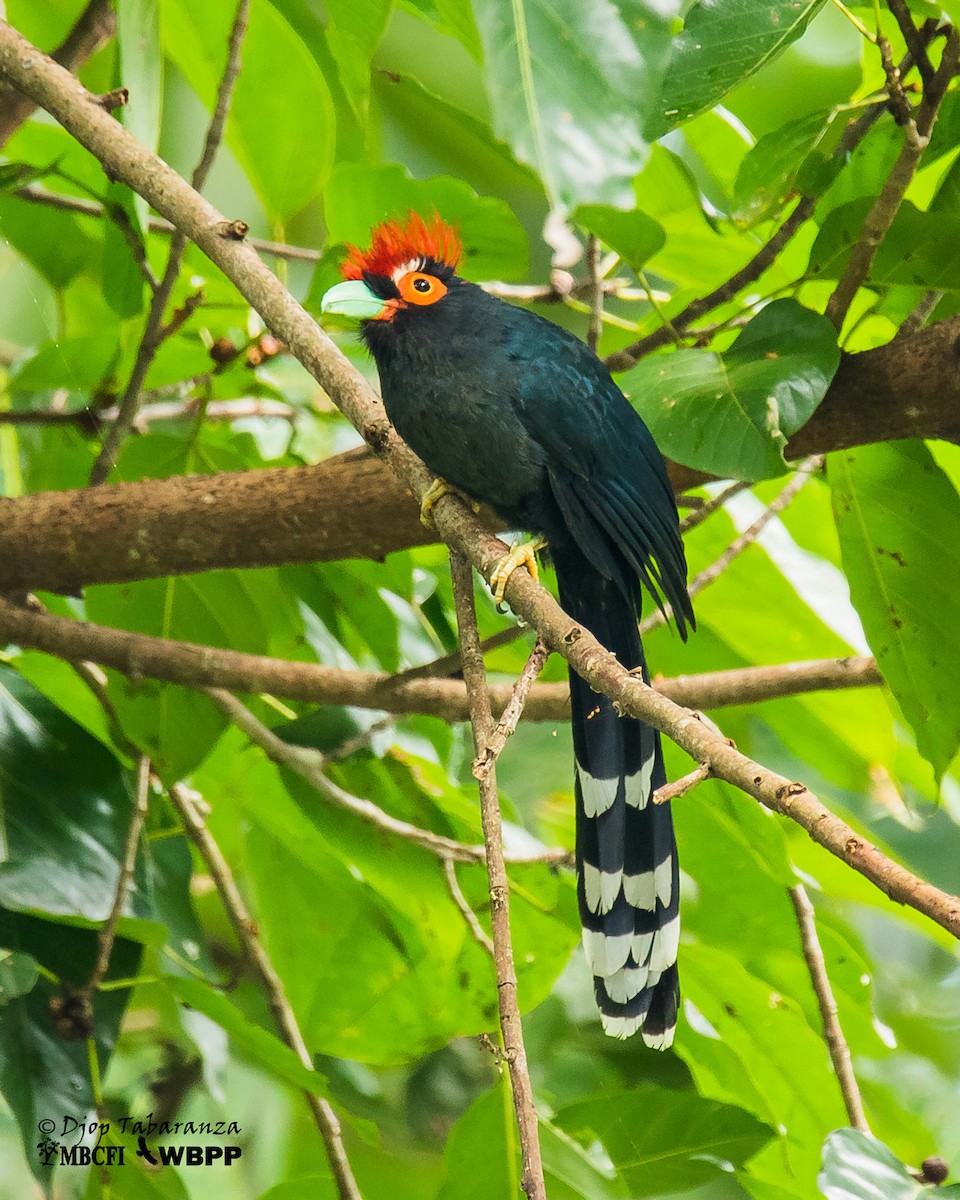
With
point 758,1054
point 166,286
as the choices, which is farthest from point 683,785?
point 166,286

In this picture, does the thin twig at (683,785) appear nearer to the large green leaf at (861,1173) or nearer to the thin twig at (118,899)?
the large green leaf at (861,1173)

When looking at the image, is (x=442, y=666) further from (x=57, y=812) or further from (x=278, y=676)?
(x=57, y=812)

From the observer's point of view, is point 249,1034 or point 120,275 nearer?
point 249,1034

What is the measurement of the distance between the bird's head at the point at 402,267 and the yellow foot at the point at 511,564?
52cm

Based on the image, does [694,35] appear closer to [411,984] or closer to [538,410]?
[538,410]

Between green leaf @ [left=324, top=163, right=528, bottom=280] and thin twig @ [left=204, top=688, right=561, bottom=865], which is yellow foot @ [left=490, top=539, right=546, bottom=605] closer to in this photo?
thin twig @ [left=204, top=688, right=561, bottom=865]

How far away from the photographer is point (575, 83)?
115 cm

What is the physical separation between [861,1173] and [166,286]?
5.76 feet

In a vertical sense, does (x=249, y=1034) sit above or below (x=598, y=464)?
below

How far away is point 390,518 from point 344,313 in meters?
0.40

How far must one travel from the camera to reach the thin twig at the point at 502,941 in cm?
116

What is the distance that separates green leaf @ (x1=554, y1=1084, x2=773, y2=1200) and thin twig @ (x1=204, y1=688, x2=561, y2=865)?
43 cm

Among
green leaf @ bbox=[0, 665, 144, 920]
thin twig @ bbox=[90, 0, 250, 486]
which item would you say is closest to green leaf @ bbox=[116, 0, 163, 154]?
thin twig @ bbox=[90, 0, 250, 486]

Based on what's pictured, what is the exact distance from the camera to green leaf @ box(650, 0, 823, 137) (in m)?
1.55
